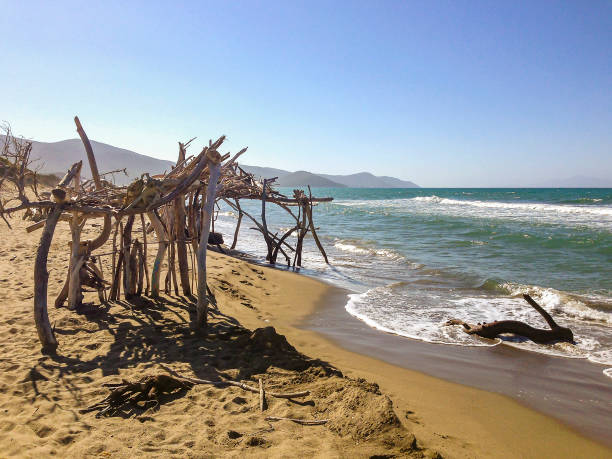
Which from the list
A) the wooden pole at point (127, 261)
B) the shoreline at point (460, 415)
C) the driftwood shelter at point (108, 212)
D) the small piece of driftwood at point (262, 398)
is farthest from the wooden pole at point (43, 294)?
the shoreline at point (460, 415)

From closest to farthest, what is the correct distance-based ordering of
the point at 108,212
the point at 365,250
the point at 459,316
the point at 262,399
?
1. the point at 262,399
2. the point at 108,212
3. the point at 459,316
4. the point at 365,250

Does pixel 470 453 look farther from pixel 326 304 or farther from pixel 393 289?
pixel 393 289

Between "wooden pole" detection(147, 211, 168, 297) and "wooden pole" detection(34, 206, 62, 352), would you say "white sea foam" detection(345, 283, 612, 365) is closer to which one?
"wooden pole" detection(147, 211, 168, 297)

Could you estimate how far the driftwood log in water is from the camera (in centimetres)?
553

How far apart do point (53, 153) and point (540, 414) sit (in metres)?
141

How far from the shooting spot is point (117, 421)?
9.50ft

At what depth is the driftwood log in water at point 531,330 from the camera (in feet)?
18.1

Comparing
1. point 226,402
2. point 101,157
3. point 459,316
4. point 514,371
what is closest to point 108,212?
point 226,402

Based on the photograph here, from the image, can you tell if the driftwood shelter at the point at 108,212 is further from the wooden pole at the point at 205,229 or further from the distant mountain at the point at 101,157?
the distant mountain at the point at 101,157

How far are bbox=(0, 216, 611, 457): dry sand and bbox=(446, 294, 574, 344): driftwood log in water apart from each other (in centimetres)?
181

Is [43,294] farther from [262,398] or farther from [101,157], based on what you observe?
[101,157]

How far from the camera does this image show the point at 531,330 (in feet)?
18.3

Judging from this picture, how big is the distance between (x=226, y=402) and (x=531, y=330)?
4557 millimetres

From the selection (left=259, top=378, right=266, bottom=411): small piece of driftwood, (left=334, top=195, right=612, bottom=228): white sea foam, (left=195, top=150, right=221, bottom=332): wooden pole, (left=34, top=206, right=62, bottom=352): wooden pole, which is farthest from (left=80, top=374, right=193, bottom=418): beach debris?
(left=334, top=195, right=612, bottom=228): white sea foam
